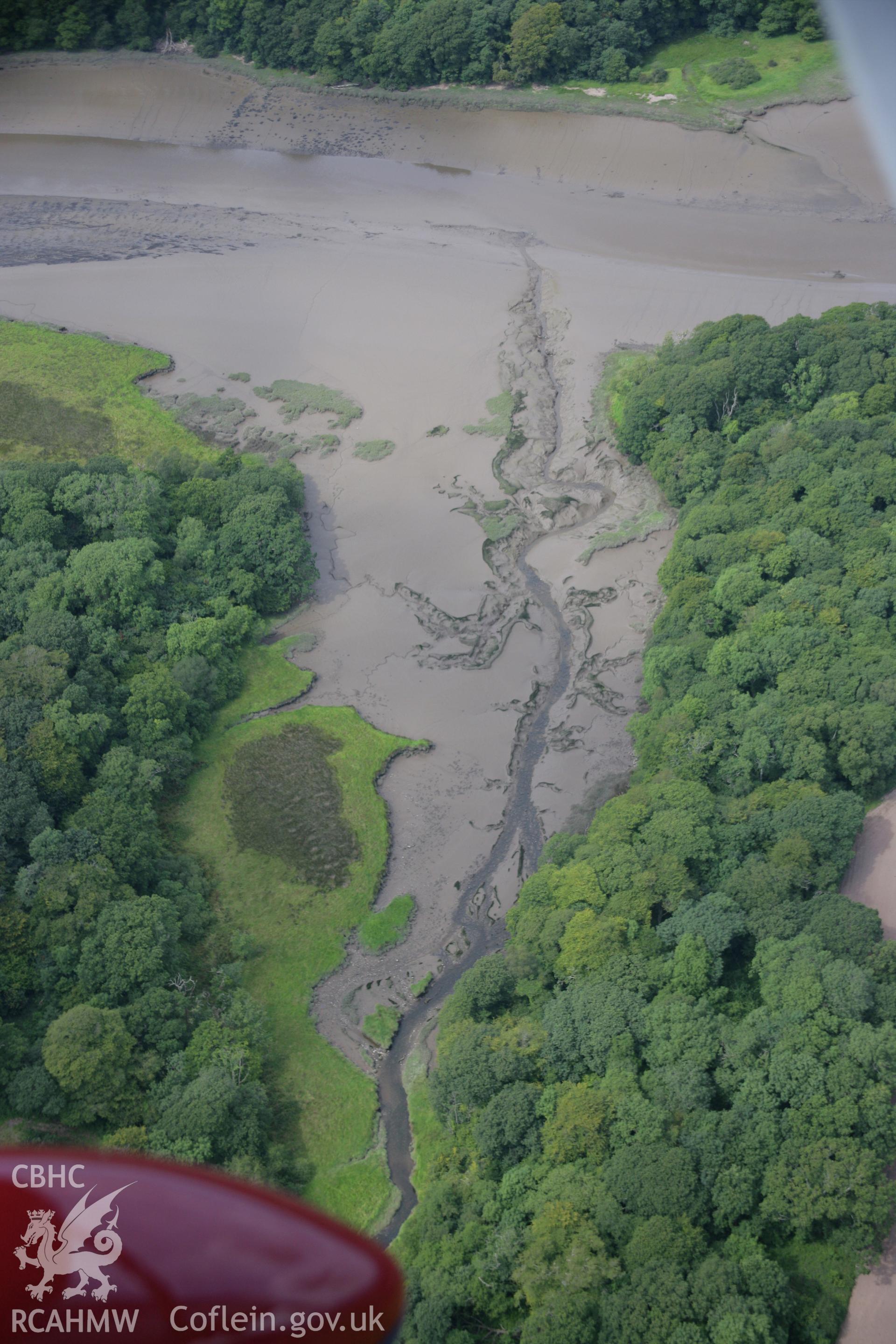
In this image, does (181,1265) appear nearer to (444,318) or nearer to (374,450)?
(374,450)

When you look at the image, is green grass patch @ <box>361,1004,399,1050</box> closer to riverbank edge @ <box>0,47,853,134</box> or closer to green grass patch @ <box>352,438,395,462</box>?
green grass patch @ <box>352,438,395,462</box>

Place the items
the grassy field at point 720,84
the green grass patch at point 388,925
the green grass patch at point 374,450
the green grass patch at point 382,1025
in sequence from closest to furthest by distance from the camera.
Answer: the green grass patch at point 382,1025 → the green grass patch at point 388,925 → the green grass patch at point 374,450 → the grassy field at point 720,84

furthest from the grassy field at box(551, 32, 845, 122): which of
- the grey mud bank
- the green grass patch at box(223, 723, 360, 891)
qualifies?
the green grass patch at box(223, 723, 360, 891)

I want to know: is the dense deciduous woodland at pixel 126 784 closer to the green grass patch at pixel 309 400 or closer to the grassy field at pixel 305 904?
the grassy field at pixel 305 904

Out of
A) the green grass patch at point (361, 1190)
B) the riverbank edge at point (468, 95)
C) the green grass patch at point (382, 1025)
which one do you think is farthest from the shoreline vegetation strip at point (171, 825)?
the riverbank edge at point (468, 95)

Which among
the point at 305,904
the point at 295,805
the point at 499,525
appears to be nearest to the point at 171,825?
the point at 295,805

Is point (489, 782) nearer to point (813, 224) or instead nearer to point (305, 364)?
point (305, 364)
